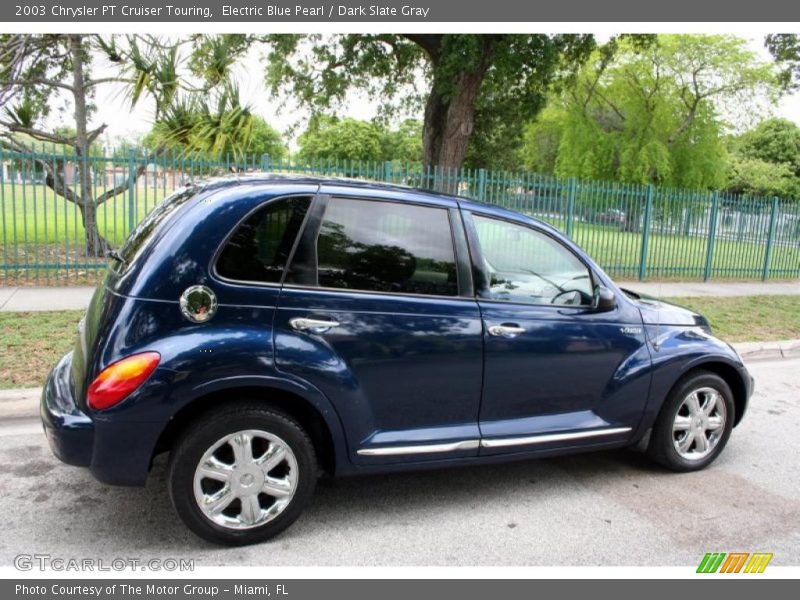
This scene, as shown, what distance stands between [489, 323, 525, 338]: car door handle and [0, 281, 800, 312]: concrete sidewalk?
642 centimetres

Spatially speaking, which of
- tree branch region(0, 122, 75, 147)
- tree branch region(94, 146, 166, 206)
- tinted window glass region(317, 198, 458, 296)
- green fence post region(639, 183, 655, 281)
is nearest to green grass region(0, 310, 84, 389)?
tinted window glass region(317, 198, 458, 296)

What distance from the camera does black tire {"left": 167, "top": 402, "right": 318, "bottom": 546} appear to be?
120 inches

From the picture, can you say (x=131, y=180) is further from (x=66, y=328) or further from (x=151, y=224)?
(x=151, y=224)

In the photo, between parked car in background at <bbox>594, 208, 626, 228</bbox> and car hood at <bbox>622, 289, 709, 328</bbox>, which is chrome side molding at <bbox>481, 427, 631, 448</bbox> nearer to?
car hood at <bbox>622, 289, 709, 328</bbox>

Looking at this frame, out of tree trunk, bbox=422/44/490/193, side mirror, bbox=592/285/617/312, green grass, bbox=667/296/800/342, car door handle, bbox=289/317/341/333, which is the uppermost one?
tree trunk, bbox=422/44/490/193

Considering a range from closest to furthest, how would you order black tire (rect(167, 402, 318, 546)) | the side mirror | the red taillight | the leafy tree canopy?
the red taillight, black tire (rect(167, 402, 318, 546)), the side mirror, the leafy tree canopy

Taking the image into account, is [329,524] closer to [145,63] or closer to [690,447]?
[690,447]

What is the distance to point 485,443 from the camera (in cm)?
364

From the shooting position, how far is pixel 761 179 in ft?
192

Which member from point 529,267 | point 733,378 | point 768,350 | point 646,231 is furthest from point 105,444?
point 646,231

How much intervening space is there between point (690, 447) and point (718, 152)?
41696 millimetres

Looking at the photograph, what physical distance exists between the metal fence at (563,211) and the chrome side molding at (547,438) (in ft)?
24.0

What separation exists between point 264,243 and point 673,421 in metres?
2.88

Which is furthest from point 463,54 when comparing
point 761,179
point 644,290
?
point 761,179
